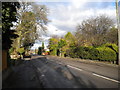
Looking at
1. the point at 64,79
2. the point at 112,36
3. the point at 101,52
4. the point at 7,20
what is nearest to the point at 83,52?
the point at 101,52

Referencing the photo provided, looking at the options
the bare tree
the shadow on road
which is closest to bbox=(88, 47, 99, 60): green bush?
the bare tree

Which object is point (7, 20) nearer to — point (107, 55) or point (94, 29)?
point (107, 55)

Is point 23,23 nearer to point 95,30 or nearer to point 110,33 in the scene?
point 95,30

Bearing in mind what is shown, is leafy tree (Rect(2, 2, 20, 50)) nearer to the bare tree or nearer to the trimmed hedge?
the trimmed hedge

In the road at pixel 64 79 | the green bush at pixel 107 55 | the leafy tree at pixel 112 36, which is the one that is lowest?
the road at pixel 64 79

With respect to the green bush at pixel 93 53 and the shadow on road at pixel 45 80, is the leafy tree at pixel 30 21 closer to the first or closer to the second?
the green bush at pixel 93 53

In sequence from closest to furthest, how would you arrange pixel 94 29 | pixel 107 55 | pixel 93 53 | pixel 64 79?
pixel 64 79
pixel 107 55
pixel 93 53
pixel 94 29

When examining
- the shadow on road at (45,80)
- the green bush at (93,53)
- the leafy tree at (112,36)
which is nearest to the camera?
the shadow on road at (45,80)

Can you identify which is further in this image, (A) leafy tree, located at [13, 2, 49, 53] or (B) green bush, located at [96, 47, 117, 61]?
(A) leafy tree, located at [13, 2, 49, 53]

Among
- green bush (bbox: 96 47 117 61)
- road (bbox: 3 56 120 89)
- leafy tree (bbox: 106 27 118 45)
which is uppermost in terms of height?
leafy tree (bbox: 106 27 118 45)

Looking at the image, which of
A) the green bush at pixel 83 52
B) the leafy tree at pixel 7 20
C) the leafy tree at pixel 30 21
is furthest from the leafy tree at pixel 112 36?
the leafy tree at pixel 7 20

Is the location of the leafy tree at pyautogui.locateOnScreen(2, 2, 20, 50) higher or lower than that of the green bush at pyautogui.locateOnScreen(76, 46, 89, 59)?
higher

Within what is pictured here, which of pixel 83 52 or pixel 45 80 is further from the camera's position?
pixel 83 52

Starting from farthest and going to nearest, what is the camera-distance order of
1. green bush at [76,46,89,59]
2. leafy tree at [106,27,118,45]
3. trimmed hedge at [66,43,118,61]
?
leafy tree at [106,27,118,45], green bush at [76,46,89,59], trimmed hedge at [66,43,118,61]
